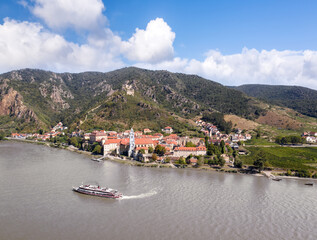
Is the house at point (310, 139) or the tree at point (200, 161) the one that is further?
the house at point (310, 139)

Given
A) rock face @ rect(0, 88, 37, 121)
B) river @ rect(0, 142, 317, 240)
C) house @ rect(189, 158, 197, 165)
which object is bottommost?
river @ rect(0, 142, 317, 240)

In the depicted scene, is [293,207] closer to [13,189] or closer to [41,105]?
[13,189]

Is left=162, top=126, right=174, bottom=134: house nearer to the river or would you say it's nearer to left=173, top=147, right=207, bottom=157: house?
left=173, top=147, right=207, bottom=157: house

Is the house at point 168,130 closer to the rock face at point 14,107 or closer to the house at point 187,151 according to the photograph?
the house at point 187,151

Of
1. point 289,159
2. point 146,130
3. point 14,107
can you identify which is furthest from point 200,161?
point 14,107

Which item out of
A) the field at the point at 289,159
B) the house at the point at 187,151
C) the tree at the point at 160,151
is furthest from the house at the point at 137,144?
the field at the point at 289,159

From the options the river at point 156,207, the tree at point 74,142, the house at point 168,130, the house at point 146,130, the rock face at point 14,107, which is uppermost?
the rock face at point 14,107

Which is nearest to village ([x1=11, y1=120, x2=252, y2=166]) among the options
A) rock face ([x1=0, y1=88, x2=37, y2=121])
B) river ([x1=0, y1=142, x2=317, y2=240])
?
river ([x1=0, y1=142, x2=317, y2=240])

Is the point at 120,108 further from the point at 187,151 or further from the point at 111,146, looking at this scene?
the point at 187,151
